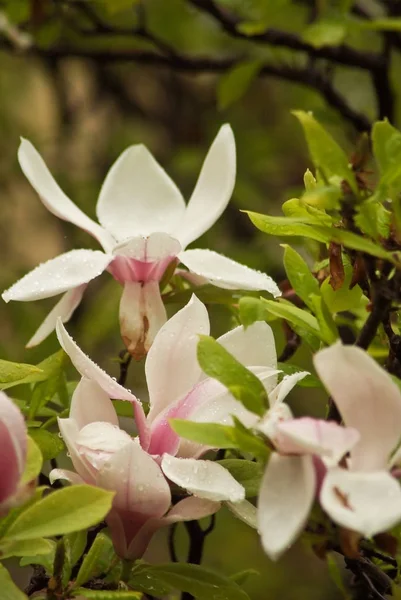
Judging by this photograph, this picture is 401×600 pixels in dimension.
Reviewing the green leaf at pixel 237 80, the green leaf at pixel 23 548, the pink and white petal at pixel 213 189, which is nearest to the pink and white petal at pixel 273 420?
the green leaf at pixel 23 548

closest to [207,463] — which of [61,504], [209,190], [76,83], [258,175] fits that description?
[61,504]

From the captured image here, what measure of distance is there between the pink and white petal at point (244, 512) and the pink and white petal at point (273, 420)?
0.22 feet

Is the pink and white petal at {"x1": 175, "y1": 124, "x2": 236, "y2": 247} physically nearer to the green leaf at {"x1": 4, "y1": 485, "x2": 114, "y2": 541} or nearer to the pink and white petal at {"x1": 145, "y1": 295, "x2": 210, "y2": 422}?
the pink and white petal at {"x1": 145, "y1": 295, "x2": 210, "y2": 422}

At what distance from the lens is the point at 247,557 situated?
1628mm

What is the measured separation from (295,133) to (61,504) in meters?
1.40

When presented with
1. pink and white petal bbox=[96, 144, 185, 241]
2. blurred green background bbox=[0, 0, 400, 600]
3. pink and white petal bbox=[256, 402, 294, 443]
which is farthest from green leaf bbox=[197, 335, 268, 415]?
blurred green background bbox=[0, 0, 400, 600]

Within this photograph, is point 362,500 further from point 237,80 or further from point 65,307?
point 237,80

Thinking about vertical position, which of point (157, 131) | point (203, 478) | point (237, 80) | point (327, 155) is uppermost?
point (327, 155)

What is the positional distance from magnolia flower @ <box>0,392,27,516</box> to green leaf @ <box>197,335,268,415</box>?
0.07 meters

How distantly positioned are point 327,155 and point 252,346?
116 mm

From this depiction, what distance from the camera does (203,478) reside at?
1.25 feet

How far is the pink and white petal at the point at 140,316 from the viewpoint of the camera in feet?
1.66

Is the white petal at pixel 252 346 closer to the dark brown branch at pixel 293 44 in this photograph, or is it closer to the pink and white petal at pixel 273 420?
the pink and white petal at pixel 273 420

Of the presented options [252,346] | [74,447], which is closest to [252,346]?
[252,346]
